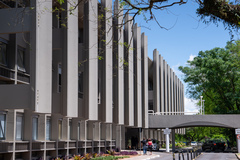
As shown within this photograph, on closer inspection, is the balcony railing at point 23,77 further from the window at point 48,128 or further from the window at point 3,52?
the window at point 48,128

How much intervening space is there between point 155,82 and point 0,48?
35454mm

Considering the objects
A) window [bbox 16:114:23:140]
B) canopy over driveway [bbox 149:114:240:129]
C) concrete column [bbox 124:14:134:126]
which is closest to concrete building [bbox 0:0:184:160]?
window [bbox 16:114:23:140]

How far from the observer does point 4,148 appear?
2095cm

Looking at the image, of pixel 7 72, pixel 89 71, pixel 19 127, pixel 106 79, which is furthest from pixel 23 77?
pixel 106 79

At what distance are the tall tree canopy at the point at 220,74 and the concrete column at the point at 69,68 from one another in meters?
34.1

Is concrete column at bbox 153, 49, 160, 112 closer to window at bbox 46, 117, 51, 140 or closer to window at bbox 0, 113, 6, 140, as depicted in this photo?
window at bbox 46, 117, 51, 140

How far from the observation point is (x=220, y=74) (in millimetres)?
59594

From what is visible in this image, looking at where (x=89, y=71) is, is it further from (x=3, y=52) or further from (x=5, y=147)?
(x=5, y=147)

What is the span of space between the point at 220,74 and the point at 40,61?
4265 centimetres

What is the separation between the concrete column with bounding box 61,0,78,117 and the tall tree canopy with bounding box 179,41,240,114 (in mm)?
34076

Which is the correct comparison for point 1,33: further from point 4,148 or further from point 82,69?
point 82,69

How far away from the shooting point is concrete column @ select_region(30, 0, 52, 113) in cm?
2072

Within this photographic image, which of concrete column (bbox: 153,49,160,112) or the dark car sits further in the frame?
concrete column (bbox: 153,49,160,112)

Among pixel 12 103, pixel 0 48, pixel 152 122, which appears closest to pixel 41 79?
pixel 12 103
